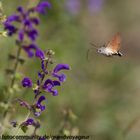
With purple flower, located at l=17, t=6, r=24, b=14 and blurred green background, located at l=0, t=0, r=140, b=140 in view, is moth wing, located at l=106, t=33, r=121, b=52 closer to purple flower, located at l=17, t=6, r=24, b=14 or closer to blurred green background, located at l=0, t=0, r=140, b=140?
purple flower, located at l=17, t=6, r=24, b=14

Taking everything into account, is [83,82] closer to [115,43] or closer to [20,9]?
[20,9]

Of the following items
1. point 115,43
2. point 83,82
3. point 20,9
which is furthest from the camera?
point 83,82

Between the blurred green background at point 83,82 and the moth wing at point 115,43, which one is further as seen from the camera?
the blurred green background at point 83,82

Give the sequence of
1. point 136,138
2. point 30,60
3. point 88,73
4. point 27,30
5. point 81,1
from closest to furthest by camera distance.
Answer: point 27,30
point 136,138
point 30,60
point 88,73
point 81,1

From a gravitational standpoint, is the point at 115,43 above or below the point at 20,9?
below

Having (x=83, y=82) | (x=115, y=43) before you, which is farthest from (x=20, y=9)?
(x=83, y=82)

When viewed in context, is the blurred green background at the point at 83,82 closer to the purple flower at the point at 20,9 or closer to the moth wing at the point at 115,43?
the purple flower at the point at 20,9

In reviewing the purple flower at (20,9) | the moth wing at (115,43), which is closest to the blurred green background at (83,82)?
the purple flower at (20,9)

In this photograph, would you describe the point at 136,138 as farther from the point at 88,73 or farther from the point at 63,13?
the point at 63,13

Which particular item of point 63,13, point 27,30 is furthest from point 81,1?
point 27,30
